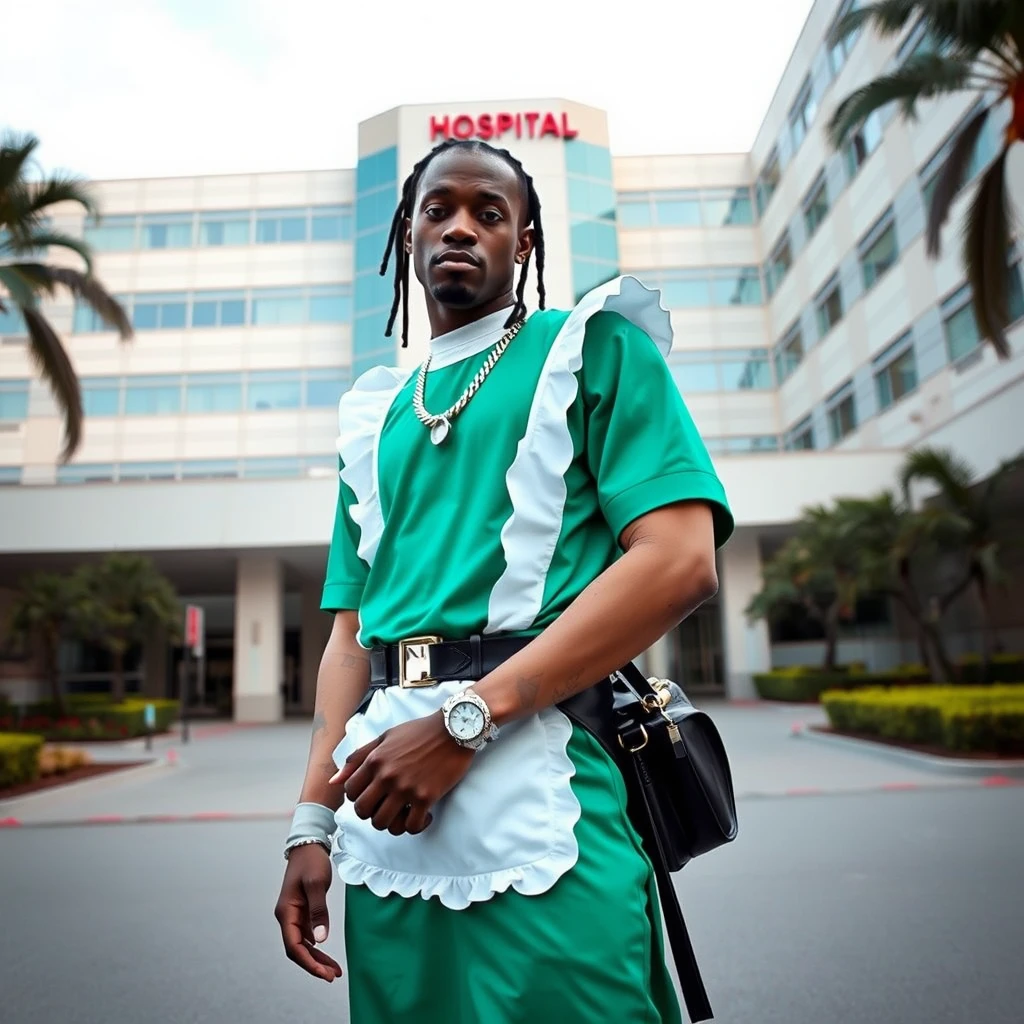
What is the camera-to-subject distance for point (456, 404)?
4.76 feet

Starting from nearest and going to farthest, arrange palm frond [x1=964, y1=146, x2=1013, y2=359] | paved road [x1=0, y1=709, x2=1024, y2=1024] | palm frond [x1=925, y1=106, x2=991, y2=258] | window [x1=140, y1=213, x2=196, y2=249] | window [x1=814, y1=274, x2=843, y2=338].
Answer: paved road [x1=0, y1=709, x2=1024, y2=1024] → palm frond [x1=964, y1=146, x2=1013, y2=359] → palm frond [x1=925, y1=106, x2=991, y2=258] → window [x1=814, y1=274, x2=843, y2=338] → window [x1=140, y1=213, x2=196, y2=249]

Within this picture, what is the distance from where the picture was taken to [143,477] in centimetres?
3131

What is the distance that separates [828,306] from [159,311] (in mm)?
23170

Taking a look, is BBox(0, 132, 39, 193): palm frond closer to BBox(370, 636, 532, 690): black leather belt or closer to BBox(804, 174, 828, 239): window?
BBox(370, 636, 532, 690): black leather belt

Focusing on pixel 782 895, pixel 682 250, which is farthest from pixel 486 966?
pixel 682 250

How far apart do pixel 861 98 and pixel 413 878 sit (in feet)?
44.9

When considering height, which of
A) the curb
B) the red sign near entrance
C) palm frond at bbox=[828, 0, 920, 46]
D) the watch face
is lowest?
the curb

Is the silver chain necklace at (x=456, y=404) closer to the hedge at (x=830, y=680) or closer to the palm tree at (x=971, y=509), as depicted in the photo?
the palm tree at (x=971, y=509)

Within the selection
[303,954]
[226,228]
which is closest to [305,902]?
[303,954]

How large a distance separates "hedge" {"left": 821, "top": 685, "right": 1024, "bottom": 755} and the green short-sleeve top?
35.6ft

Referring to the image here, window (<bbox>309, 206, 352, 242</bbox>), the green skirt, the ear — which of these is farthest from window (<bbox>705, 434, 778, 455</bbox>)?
the green skirt

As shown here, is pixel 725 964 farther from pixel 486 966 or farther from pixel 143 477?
pixel 143 477

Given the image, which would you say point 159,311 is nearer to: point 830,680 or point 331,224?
point 331,224

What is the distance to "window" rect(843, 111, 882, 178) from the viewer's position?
24.2 metres
